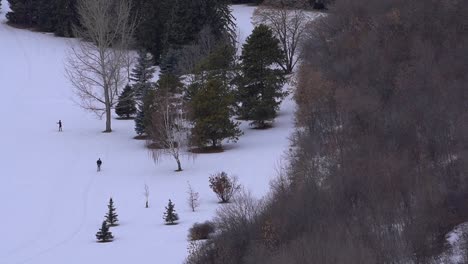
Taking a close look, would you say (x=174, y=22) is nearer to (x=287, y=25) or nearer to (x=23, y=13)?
(x=287, y=25)

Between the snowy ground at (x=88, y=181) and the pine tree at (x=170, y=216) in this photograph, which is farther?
the pine tree at (x=170, y=216)

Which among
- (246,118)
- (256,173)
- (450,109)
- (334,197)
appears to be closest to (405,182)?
(334,197)

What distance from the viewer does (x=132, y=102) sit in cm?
4356

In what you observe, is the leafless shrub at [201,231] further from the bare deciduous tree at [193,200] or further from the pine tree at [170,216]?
the bare deciduous tree at [193,200]

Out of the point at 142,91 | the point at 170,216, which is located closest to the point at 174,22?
the point at 142,91

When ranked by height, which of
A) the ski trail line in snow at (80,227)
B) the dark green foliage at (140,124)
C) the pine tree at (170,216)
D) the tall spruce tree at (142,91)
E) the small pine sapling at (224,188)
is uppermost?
the tall spruce tree at (142,91)

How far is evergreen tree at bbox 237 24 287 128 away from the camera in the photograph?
3769cm

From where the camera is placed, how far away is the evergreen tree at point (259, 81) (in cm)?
3769

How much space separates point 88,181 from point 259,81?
1105cm

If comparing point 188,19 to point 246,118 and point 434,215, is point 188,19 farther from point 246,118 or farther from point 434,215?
point 434,215

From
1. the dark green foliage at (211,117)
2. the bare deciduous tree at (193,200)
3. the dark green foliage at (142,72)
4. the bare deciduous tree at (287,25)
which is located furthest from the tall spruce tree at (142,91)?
the bare deciduous tree at (193,200)

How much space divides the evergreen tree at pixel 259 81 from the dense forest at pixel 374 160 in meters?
3.65

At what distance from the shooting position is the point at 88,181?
31.8 meters

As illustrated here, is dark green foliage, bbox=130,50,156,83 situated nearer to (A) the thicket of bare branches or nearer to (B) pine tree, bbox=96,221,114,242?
(A) the thicket of bare branches
